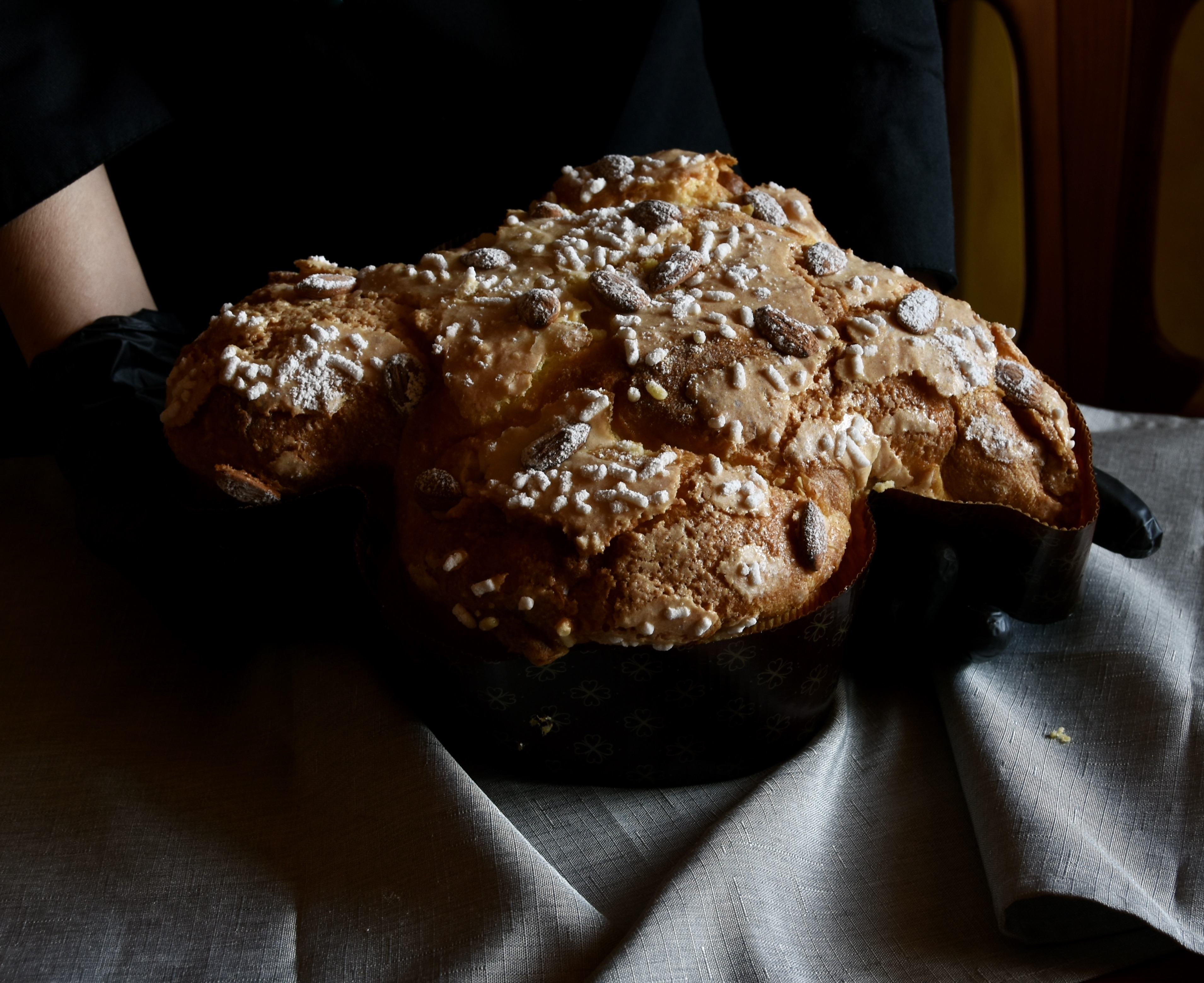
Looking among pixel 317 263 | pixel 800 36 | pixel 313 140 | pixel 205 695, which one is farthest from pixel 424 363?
pixel 800 36

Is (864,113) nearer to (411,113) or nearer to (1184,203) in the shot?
(411,113)

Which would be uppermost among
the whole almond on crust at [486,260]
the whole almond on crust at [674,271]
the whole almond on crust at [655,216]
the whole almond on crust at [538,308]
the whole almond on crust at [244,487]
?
the whole almond on crust at [486,260]

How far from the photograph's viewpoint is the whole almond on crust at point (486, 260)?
35.7 inches

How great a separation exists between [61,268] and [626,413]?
715 millimetres

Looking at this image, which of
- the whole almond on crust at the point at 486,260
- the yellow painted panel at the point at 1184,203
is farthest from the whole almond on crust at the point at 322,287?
the yellow painted panel at the point at 1184,203

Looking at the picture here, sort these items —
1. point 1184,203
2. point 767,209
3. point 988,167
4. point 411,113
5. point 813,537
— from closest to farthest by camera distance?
point 813,537
point 767,209
point 411,113
point 1184,203
point 988,167

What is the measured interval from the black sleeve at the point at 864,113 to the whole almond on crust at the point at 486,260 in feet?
1.59

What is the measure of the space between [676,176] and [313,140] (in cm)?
51

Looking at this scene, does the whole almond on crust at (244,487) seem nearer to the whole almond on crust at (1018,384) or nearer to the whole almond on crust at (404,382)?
the whole almond on crust at (404,382)

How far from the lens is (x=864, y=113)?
1.21m

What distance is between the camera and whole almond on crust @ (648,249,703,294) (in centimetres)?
87

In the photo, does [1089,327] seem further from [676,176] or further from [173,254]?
[173,254]

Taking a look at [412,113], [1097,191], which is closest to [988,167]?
[1097,191]

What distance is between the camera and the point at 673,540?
28.9 inches
